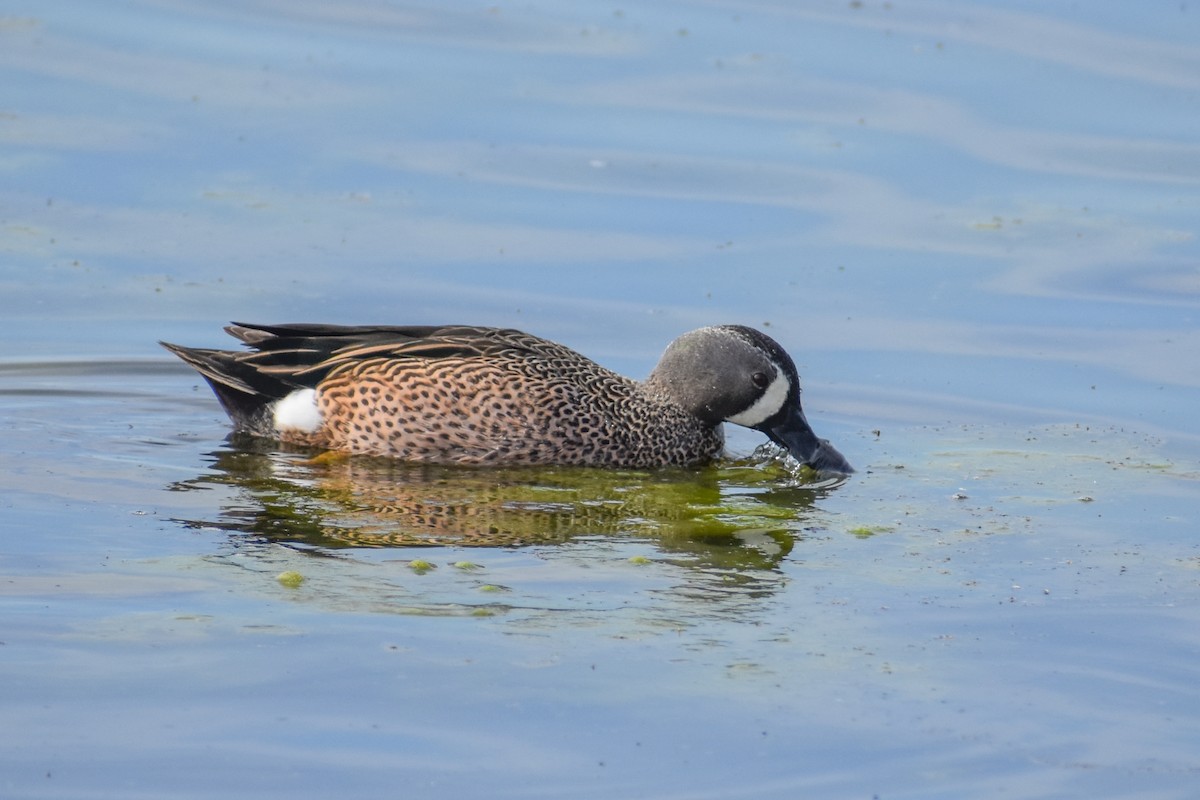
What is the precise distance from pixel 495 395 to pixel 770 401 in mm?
1355

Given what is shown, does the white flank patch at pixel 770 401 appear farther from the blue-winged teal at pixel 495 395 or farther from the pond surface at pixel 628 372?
the pond surface at pixel 628 372

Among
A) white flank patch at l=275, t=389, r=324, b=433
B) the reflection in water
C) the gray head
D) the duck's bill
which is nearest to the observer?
the reflection in water

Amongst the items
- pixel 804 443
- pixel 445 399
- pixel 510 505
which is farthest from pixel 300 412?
pixel 804 443

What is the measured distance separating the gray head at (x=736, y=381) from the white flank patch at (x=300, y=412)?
1655 mm

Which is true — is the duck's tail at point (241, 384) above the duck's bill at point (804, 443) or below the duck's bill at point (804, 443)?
above

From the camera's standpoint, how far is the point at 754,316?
11.5 metres

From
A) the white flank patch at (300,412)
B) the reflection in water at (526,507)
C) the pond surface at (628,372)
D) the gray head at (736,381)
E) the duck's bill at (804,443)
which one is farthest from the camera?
the gray head at (736,381)

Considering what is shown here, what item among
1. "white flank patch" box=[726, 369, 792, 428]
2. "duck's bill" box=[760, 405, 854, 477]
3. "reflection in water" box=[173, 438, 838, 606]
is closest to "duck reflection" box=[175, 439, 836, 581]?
"reflection in water" box=[173, 438, 838, 606]

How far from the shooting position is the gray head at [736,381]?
977cm

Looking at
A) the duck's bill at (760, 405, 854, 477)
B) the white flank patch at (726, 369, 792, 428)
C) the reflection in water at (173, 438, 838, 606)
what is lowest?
the reflection in water at (173, 438, 838, 606)

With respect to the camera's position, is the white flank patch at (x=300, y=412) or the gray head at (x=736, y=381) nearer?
the white flank patch at (x=300, y=412)

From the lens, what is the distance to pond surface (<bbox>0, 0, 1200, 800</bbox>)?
619cm

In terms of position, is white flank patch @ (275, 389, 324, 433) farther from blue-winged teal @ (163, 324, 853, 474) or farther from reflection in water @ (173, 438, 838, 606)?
reflection in water @ (173, 438, 838, 606)

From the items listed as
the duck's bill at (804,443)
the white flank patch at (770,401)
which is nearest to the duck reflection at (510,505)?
the duck's bill at (804,443)
